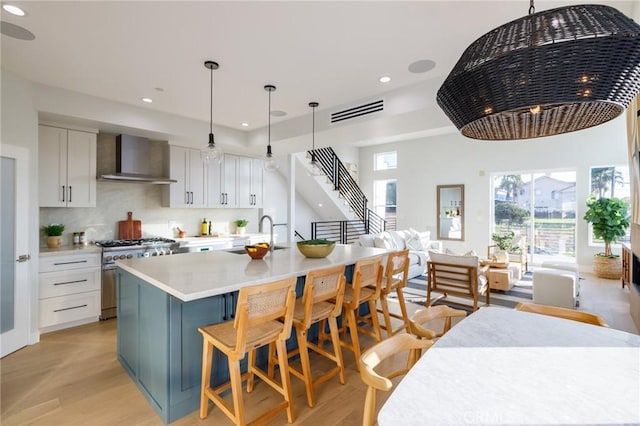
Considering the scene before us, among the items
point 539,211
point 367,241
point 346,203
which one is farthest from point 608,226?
point 346,203

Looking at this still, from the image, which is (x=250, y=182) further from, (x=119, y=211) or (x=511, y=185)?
(x=511, y=185)

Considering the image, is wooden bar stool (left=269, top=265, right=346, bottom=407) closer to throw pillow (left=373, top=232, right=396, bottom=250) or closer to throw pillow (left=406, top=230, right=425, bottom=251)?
throw pillow (left=373, top=232, right=396, bottom=250)

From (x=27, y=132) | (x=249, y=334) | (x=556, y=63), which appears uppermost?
(x=27, y=132)

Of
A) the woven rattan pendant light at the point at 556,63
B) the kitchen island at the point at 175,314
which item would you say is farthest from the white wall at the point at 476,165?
the woven rattan pendant light at the point at 556,63

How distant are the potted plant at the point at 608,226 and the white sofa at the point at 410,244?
302 cm

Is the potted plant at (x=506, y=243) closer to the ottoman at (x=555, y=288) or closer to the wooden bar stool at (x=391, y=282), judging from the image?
the ottoman at (x=555, y=288)

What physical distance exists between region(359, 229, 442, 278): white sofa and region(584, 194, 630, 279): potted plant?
3024mm

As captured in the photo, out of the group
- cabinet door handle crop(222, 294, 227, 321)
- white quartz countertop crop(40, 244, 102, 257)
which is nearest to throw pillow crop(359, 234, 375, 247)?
cabinet door handle crop(222, 294, 227, 321)

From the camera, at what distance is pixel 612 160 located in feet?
21.1

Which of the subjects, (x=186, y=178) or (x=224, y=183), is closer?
(x=186, y=178)

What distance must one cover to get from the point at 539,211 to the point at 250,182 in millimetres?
6958

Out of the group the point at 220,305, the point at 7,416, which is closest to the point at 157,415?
the point at 220,305

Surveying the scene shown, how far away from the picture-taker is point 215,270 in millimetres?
2387

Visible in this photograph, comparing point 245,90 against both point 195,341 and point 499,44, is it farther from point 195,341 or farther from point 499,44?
point 499,44
